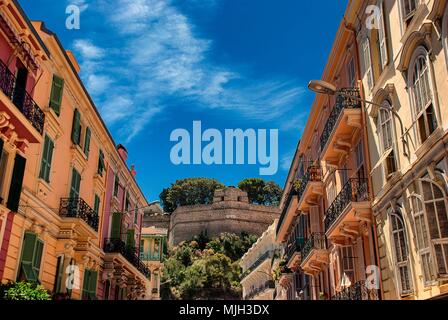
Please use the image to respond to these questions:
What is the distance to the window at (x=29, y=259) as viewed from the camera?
573 inches

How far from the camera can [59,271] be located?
58.9 ft

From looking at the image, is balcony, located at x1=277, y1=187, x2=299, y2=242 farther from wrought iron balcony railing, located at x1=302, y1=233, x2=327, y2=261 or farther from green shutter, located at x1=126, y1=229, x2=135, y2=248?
green shutter, located at x1=126, y1=229, x2=135, y2=248

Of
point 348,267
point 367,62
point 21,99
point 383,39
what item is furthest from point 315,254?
point 21,99

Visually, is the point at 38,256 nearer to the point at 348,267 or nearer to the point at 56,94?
the point at 56,94

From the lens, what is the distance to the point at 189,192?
332ft

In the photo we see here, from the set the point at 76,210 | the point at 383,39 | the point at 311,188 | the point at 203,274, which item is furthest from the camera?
the point at 203,274

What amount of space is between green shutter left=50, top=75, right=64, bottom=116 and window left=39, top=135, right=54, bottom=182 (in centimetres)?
121

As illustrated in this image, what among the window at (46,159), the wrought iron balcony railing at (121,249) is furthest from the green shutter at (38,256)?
the wrought iron balcony railing at (121,249)

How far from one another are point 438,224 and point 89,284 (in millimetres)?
15643

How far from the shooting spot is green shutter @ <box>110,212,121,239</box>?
1004 inches

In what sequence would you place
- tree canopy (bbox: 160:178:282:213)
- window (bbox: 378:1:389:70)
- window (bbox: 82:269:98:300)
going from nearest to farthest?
1. window (bbox: 378:1:389:70)
2. window (bbox: 82:269:98:300)
3. tree canopy (bbox: 160:178:282:213)

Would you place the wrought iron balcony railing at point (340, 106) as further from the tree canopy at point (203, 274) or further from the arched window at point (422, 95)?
the tree canopy at point (203, 274)

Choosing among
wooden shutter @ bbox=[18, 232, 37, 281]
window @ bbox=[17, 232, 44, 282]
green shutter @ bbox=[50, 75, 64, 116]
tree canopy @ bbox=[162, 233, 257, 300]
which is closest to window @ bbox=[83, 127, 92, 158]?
green shutter @ bbox=[50, 75, 64, 116]
